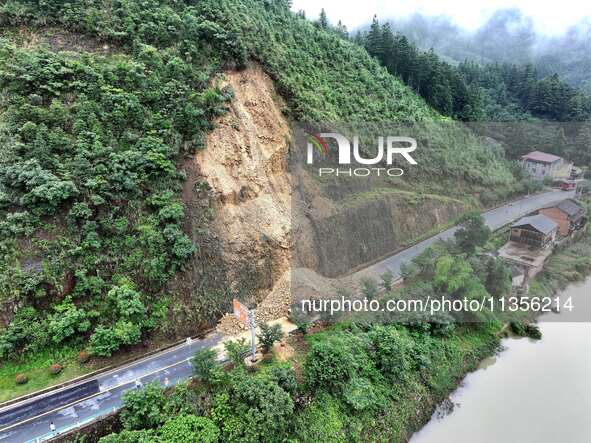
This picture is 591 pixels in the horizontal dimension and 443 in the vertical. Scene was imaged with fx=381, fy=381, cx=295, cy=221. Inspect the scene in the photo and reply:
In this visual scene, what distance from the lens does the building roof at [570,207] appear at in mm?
24219

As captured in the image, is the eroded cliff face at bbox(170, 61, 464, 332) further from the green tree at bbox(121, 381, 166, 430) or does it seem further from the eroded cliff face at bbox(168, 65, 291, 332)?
the green tree at bbox(121, 381, 166, 430)

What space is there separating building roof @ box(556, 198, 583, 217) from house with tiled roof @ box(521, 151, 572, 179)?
7.00 feet

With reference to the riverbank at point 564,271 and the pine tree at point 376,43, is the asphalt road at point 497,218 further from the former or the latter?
the pine tree at point 376,43

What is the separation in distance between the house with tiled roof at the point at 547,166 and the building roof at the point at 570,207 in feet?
7.00

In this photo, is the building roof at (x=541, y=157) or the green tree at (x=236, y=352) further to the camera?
the building roof at (x=541, y=157)

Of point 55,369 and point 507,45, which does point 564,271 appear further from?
point 507,45

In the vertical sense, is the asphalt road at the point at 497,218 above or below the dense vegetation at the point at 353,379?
above

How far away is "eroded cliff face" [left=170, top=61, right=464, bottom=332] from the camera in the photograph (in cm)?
1742

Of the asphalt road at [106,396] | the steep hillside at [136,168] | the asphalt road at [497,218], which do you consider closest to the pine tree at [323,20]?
the steep hillside at [136,168]

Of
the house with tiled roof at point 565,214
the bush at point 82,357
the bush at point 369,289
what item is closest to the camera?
the bush at point 82,357

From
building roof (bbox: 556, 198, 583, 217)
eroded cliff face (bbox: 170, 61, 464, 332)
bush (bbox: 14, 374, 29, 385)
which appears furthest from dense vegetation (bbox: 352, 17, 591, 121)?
bush (bbox: 14, 374, 29, 385)

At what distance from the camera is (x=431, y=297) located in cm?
1969

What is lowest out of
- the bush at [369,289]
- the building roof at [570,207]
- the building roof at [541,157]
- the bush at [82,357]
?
the bush at [82,357]

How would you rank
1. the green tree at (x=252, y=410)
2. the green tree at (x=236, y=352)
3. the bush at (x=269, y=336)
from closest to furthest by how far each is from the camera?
the green tree at (x=252, y=410) → the green tree at (x=236, y=352) → the bush at (x=269, y=336)
